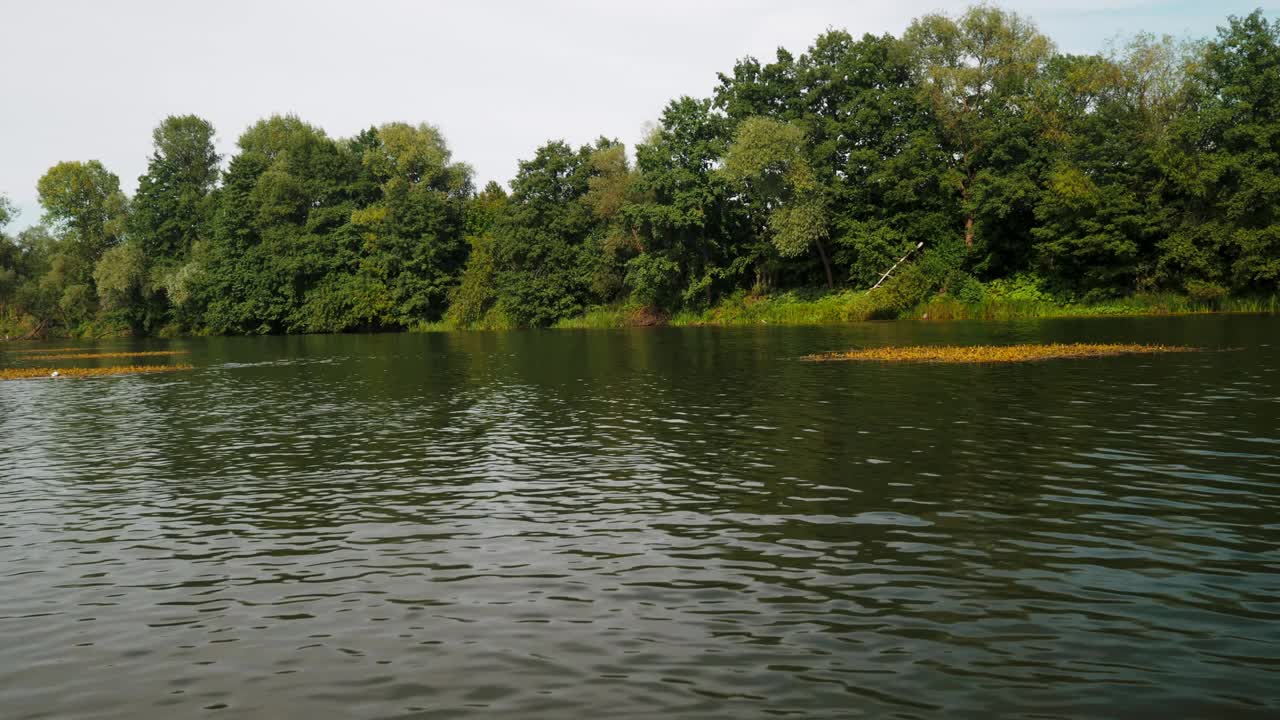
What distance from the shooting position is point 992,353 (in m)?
43.2

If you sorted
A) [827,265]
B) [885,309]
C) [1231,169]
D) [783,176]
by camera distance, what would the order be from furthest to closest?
[827,265]
[783,176]
[885,309]
[1231,169]

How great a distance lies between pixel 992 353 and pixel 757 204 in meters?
59.6

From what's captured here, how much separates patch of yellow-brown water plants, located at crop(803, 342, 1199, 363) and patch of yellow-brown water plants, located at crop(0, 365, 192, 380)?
3906 centimetres

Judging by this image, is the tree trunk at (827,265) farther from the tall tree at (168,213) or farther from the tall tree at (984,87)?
the tall tree at (168,213)

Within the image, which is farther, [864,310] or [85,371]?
[864,310]

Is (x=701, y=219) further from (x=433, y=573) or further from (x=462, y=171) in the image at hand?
(x=433, y=573)

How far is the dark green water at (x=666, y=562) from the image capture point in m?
8.60

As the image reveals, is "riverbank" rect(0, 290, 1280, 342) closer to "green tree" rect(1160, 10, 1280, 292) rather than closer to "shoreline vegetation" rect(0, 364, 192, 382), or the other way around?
"green tree" rect(1160, 10, 1280, 292)

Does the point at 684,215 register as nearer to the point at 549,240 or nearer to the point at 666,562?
the point at 549,240

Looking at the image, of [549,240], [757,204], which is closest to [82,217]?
[549,240]

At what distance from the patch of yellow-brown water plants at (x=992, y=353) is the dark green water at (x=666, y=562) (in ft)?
41.5

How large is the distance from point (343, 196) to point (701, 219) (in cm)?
6217

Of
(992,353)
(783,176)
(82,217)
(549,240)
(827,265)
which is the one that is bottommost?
(992,353)

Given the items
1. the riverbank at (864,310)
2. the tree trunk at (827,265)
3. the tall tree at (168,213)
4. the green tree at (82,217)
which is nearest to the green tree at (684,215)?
the riverbank at (864,310)
